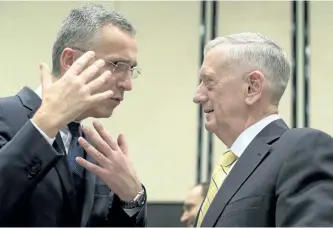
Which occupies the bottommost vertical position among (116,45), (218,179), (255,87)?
(218,179)

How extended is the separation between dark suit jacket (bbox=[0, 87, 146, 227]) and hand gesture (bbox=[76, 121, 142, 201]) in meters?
0.06

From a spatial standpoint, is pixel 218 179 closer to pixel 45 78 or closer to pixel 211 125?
pixel 211 125

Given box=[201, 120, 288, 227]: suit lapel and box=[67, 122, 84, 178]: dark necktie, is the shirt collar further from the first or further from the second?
box=[67, 122, 84, 178]: dark necktie

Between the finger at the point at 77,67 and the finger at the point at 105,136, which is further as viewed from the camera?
the finger at the point at 105,136

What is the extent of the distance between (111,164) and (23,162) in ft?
1.03

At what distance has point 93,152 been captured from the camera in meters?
1.52

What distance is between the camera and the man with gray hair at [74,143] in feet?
4.21

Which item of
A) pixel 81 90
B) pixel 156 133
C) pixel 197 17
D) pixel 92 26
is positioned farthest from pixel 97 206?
pixel 197 17

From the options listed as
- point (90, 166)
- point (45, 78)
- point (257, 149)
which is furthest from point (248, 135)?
point (45, 78)

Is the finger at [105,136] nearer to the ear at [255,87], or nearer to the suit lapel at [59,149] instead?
the suit lapel at [59,149]

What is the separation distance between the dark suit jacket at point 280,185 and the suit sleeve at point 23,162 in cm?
41

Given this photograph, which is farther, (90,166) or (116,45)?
(116,45)

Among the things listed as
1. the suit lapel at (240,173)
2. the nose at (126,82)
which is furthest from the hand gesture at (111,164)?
the suit lapel at (240,173)

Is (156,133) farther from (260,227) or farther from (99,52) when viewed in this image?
(260,227)
